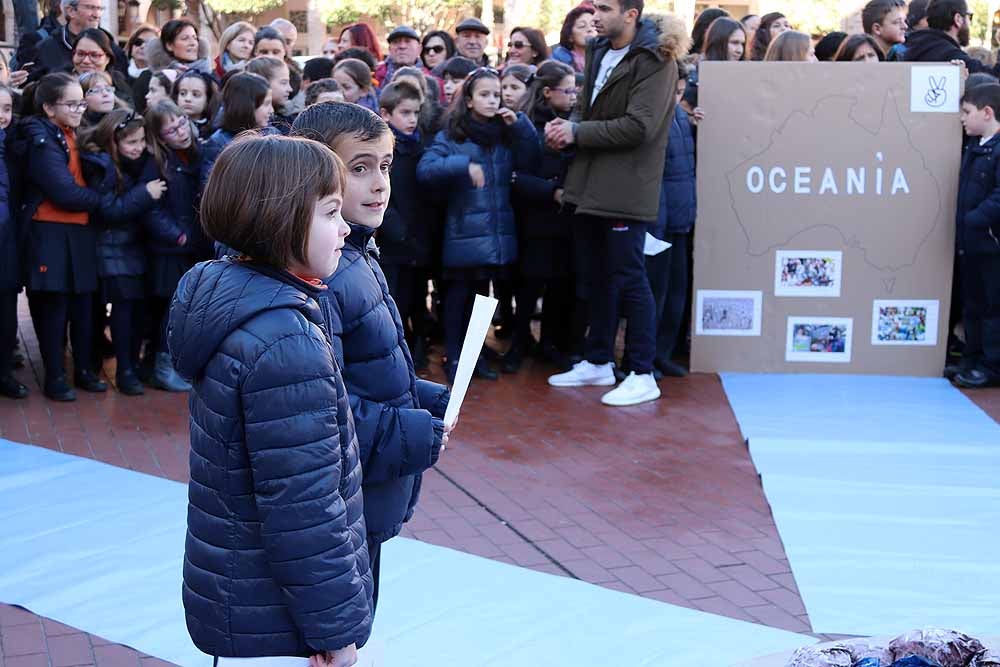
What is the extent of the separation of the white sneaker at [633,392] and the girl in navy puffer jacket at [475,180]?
91cm

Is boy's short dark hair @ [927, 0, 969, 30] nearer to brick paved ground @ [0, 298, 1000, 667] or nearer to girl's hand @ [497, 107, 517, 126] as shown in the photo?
brick paved ground @ [0, 298, 1000, 667]

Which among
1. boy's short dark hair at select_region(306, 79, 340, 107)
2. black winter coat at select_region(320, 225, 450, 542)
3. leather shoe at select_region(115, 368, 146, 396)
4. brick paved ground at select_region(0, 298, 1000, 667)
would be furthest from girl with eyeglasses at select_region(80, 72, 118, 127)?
black winter coat at select_region(320, 225, 450, 542)

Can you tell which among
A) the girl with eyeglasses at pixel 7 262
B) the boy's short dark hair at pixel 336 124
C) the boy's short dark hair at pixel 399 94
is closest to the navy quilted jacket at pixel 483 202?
the boy's short dark hair at pixel 399 94

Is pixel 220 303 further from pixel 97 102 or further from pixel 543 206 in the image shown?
pixel 543 206

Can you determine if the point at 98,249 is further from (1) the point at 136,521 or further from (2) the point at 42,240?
(1) the point at 136,521

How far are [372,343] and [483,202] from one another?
446 cm

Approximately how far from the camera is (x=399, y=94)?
6.97 meters

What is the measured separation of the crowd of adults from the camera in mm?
6582

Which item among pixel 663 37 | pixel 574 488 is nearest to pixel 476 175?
pixel 663 37

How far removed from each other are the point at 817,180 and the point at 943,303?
1108 millimetres

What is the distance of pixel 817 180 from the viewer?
741 cm

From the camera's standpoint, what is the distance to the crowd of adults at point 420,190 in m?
6.58

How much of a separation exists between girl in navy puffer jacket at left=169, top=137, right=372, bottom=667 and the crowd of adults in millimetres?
3826

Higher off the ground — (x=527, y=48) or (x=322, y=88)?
(x=527, y=48)
